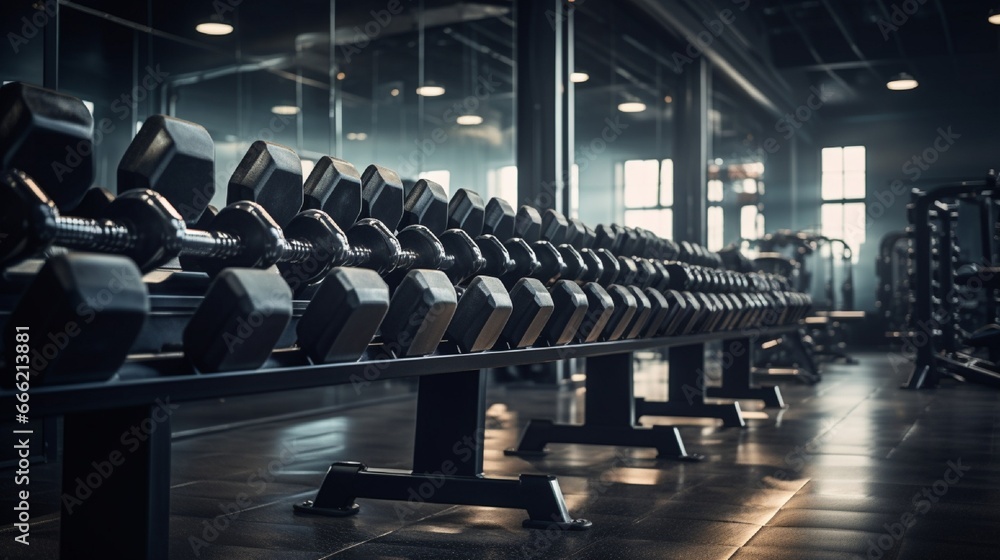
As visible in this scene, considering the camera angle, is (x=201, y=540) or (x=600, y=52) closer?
(x=201, y=540)

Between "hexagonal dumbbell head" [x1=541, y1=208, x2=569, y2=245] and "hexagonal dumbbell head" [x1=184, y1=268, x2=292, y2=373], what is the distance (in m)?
1.55

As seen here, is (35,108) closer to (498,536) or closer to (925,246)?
(498,536)

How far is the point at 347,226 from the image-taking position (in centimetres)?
169

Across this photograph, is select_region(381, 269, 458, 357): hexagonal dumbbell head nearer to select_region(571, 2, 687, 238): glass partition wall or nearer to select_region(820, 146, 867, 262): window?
select_region(571, 2, 687, 238): glass partition wall

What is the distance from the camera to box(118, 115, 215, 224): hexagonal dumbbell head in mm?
1258

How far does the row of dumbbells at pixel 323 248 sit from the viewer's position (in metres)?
1.11

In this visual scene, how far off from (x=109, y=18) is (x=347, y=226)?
98.9 inches

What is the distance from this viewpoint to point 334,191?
1.64 metres

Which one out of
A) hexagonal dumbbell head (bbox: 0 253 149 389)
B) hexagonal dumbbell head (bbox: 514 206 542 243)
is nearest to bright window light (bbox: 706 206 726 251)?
hexagonal dumbbell head (bbox: 514 206 542 243)

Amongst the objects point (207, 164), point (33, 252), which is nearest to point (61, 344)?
point (33, 252)

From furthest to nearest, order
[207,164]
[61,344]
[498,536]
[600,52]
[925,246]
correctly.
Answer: [600,52], [925,246], [498,536], [207,164], [61,344]

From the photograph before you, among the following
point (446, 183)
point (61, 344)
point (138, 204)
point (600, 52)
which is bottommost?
point (61, 344)

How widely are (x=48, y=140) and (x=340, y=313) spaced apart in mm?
420

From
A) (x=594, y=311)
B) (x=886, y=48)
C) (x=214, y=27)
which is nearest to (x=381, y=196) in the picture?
(x=594, y=311)
